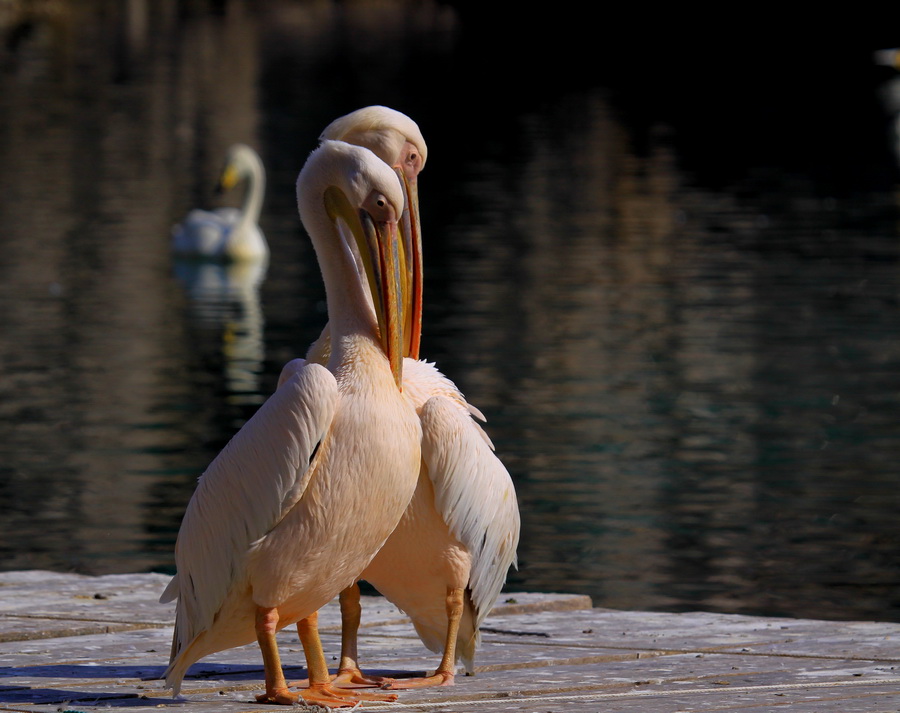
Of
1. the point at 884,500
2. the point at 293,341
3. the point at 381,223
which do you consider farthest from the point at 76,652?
the point at 293,341

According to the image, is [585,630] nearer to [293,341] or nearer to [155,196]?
[293,341]

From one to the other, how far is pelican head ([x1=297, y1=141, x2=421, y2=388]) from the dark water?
144 inches

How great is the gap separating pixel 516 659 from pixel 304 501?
3.82 feet

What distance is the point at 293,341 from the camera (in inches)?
626

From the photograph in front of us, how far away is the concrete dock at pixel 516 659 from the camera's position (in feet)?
16.4

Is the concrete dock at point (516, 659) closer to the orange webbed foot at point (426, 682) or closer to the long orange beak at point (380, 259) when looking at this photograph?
the orange webbed foot at point (426, 682)

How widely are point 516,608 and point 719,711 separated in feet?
6.44

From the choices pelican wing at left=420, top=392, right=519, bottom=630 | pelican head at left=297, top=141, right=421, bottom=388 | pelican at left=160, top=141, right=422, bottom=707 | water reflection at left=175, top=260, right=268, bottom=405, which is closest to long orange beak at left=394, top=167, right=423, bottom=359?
pelican wing at left=420, top=392, right=519, bottom=630

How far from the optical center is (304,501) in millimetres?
4895

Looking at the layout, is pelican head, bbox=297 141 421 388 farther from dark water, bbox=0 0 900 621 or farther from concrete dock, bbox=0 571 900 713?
dark water, bbox=0 0 900 621

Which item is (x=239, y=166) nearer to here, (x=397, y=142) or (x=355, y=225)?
(x=397, y=142)

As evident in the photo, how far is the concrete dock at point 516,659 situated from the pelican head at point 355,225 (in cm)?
95

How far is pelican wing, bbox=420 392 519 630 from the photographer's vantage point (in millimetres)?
5281

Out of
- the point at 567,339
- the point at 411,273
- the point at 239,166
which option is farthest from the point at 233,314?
the point at 411,273
